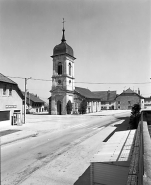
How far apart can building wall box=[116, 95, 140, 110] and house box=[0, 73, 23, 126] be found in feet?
167

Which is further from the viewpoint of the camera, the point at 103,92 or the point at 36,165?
the point at 103,92

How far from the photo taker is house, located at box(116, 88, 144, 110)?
6450 cm

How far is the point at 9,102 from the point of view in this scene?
20.0 metres

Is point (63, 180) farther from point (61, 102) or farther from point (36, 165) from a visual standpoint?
point (61, 102)

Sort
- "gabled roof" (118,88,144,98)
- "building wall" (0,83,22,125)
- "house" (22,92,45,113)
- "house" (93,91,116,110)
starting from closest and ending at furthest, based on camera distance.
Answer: "building wall" (0,83,22,125), "house" (22,92,45,113), "gabled roof" (118,88,144,98), "house" (93,91,116,110)

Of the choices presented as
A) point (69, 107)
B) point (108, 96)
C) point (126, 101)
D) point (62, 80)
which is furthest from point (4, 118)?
point (126, 101)

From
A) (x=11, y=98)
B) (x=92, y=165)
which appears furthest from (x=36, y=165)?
(x=11, y=98)

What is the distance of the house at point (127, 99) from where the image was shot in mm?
64500

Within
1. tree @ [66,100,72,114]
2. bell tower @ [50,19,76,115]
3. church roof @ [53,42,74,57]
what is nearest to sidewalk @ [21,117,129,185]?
tree @ [66,100,72,114]

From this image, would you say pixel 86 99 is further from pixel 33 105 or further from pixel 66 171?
pixel 66 171

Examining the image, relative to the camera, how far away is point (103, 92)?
70.6 m

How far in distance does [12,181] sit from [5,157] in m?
2.99

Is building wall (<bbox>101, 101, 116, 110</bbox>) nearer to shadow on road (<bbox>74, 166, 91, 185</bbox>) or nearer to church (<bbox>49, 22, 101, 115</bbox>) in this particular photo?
church (<bbox>49, 22, 101, 115</bbox>)

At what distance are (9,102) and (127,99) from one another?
177 feet
